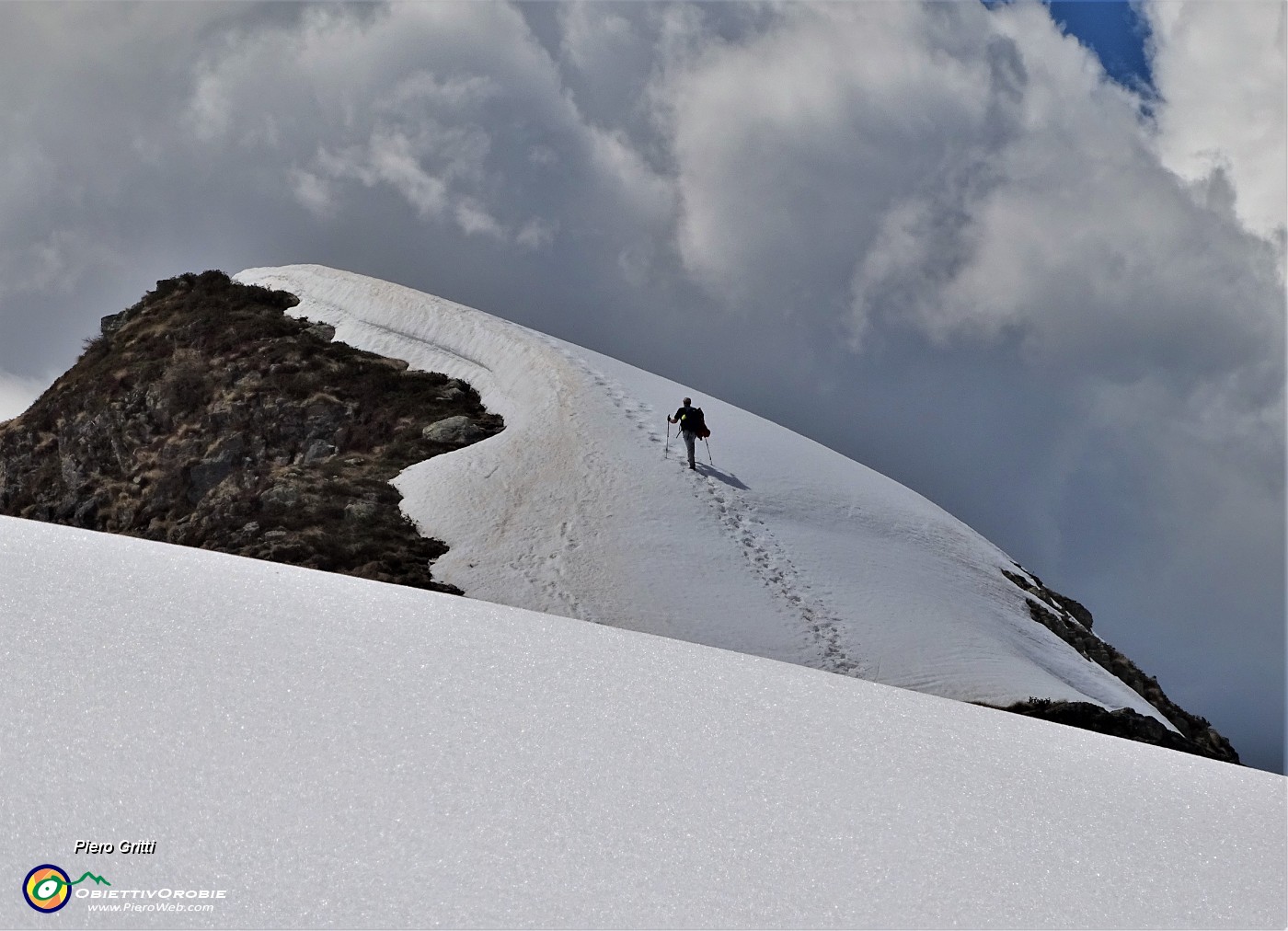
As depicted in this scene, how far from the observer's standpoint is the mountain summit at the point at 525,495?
20922 millimetres

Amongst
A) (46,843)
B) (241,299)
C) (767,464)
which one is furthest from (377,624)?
(241,299)

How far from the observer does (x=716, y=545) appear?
22.2 metres

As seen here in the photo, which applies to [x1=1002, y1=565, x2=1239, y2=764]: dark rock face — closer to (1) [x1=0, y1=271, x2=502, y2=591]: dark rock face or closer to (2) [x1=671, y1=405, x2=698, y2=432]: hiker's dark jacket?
(2) [x1=671, y1=405, x2=698, y2=432]: hiker's dark jacket

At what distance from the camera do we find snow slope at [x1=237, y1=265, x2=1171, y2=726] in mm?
20484

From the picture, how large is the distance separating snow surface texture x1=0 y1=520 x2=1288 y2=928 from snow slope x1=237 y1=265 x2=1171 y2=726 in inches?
159

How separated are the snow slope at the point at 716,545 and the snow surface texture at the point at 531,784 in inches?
159

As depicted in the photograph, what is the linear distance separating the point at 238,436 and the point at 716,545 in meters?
13.6

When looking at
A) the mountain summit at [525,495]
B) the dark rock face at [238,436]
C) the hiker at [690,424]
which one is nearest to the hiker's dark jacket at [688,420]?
the hiker at [690,424]

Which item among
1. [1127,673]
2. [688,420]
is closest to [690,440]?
[688,420]

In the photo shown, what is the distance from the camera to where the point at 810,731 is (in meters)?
13.8

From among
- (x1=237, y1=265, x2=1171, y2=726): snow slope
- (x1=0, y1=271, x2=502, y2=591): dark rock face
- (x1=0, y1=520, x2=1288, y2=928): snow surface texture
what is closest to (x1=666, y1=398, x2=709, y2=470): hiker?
(x1=237, y1=265, x2=1171, y2=726): snow slope

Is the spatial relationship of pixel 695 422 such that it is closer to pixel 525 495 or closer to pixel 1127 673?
pixel 525 495

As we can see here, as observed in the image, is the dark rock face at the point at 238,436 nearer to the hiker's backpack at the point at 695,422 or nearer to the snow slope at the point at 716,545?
the snow slope at the point at 716,545

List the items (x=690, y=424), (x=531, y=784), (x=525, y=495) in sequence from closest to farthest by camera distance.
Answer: (x=531, y=784) → (x=525, y=495) → (x=690, y=424)
